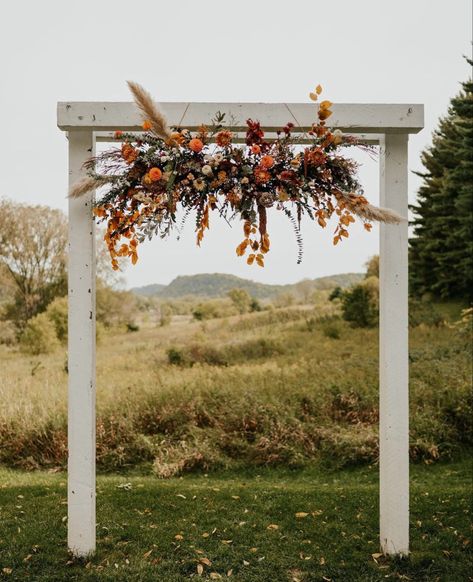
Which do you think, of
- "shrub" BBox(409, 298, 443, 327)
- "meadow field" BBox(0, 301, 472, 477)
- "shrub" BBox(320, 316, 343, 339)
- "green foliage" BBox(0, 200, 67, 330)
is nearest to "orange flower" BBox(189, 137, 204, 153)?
"meadow field" BBox(0, 301, 472, 477)

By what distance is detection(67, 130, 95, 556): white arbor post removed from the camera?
11.3ft

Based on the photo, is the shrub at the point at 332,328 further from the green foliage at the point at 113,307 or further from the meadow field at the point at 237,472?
the green foliage at the point at 113,307

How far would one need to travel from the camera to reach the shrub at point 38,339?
36.2 feet

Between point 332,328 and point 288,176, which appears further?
point 332,328

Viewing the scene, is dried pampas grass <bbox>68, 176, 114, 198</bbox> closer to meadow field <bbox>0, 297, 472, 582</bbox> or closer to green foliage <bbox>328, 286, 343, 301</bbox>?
meadow field <bbox>0, 297, 472, 582</bbox>

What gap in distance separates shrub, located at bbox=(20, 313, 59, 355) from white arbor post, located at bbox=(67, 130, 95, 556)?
804 centimetres

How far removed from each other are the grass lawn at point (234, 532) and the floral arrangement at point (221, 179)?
2.01 metres

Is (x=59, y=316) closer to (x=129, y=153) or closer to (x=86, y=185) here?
(x=86, y=185)

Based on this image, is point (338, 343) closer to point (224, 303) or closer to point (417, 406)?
point (224, 303)

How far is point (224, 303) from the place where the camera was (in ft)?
49.5

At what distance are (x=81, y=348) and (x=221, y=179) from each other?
1361mm

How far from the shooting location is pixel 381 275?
3.61 m

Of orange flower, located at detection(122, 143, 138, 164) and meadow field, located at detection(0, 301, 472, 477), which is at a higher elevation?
orange flower, located at detection(122, 143, 138, 164)

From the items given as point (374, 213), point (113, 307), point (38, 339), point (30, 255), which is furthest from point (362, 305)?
point (374, 213)
